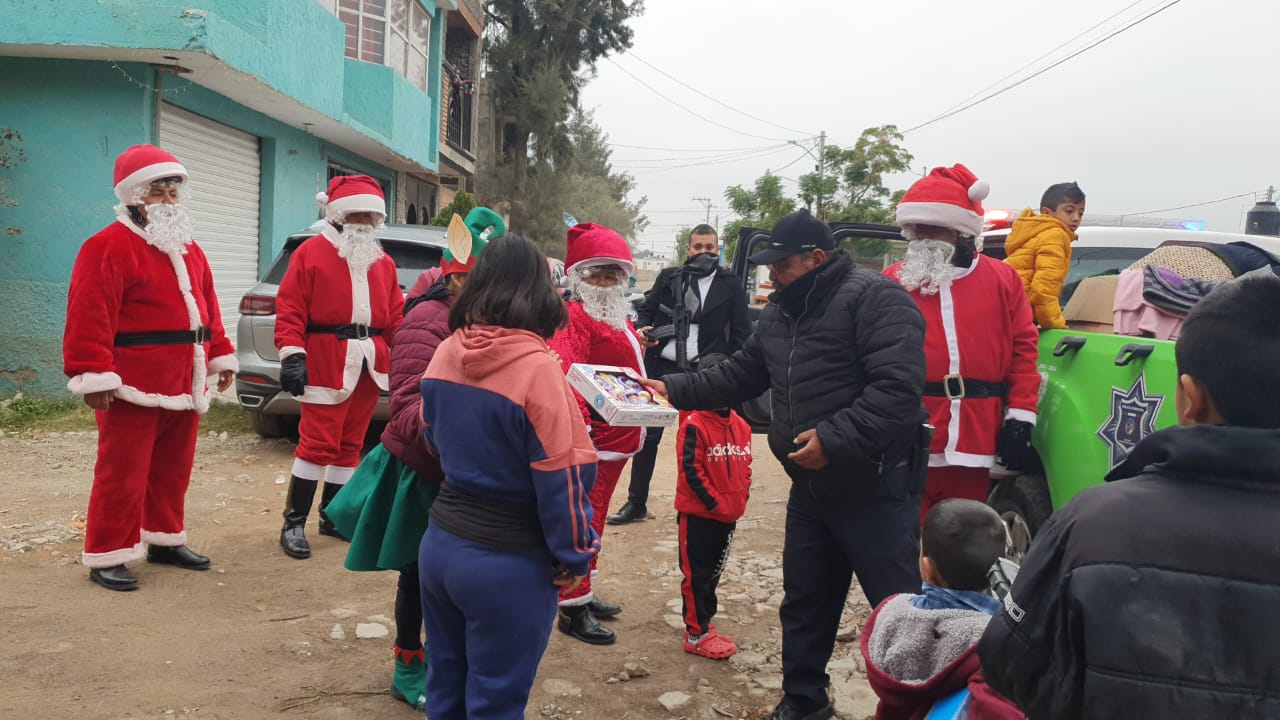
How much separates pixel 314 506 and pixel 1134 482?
18.3 feet

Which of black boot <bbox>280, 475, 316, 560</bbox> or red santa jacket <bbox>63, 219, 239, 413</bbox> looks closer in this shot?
red santa jacket <bbox>63, 219, 239, 413</bbox>

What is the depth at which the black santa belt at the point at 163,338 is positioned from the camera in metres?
4.34

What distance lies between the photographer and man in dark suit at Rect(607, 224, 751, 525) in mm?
5691

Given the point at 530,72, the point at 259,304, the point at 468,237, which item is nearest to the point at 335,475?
the point at 259,304

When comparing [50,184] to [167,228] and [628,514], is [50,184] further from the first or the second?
[628,514]

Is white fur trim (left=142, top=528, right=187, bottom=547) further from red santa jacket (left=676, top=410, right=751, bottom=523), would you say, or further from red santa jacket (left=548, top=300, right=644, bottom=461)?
red santa jacket (left=676, top=410, right=751, bottom=523)

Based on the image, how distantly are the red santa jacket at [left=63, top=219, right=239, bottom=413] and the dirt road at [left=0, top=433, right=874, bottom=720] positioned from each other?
3.25 ft

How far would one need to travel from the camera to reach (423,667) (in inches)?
137

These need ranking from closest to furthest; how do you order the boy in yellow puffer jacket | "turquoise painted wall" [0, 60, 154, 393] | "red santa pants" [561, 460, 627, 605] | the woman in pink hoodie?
the woman in pink hoodie < "red santa pants" [561, 460, 627, 605] < the boy in yellow puffer jacket < "turquoise painted wall" [0, 60, 154, 393]

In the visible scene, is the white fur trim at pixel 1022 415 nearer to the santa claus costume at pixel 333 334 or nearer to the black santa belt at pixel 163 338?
the santa claus costume at pixel 333 334

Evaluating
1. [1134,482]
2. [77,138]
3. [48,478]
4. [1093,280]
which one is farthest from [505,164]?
[1134,482]

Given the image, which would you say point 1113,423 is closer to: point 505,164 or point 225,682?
point 225,682

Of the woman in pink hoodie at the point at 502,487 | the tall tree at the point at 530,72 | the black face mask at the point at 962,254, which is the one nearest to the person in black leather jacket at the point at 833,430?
the black face mask at the point at 962,254

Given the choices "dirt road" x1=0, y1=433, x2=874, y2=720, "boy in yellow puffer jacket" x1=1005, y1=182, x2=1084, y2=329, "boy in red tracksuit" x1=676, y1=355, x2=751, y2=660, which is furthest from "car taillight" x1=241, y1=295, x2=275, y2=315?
"boy in yellow puffer jacket" x1=1005, y1=182, x2=1084, y2=329
